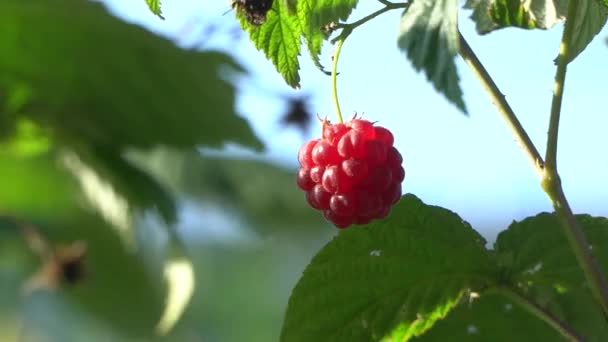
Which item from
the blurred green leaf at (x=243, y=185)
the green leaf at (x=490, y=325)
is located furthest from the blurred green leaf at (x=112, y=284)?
the green leaf at (x=490, y=325)

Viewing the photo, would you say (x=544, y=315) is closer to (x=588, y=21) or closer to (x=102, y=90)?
(x=588, y=21)

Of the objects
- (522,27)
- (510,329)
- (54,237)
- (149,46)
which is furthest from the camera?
(54,237)

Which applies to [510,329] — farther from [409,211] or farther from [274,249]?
[274,249]

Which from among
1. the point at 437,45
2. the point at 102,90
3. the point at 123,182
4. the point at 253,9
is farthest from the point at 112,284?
the point at 437,45

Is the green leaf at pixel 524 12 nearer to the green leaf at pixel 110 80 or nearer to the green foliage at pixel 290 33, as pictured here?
the green foliage at pixel 290 33

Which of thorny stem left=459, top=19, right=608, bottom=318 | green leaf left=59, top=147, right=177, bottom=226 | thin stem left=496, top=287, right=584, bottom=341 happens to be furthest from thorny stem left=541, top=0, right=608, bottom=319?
green leaf left=59, top=147, right=177, bottom=226

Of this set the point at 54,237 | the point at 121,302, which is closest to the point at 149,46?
the point at 54,237

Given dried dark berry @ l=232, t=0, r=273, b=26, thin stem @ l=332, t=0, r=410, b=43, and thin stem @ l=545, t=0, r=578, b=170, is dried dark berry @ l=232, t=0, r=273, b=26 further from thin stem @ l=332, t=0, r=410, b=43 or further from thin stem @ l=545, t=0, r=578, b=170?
thin stem @ l=545, t=0, r=578, b=170
